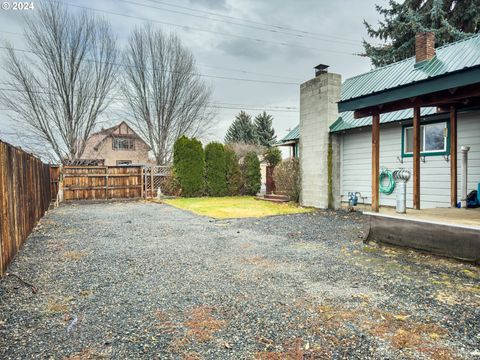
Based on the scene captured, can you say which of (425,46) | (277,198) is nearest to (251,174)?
(277,198)

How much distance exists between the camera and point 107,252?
16.8 feet

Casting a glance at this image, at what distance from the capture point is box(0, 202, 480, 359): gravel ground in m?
2.25

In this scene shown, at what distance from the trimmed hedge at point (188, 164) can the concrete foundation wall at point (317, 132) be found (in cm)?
624

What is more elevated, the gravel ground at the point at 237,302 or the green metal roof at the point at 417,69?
the green metal roof at the point at 417,69

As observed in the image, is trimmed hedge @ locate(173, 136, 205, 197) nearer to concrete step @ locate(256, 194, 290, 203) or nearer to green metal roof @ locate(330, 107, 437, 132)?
concrete step @ locate(256, 194, 290, 203)

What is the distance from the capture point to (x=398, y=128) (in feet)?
28.7

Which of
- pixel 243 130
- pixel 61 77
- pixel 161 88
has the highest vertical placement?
pixel 161 88

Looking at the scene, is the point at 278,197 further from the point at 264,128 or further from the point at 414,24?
the point at 264,128

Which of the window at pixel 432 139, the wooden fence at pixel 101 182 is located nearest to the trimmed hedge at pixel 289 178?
the window at pixel 432 139

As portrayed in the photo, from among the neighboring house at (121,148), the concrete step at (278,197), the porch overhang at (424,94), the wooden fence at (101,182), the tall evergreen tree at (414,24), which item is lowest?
the concrete step at (278,197)

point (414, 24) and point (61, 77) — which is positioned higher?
point (414, 24)

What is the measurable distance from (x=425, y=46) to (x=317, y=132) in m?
3.87

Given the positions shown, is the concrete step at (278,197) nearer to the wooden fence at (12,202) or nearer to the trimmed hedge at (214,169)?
the trimmed hedge at (214,169)

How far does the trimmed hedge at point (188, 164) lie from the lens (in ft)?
51.5
